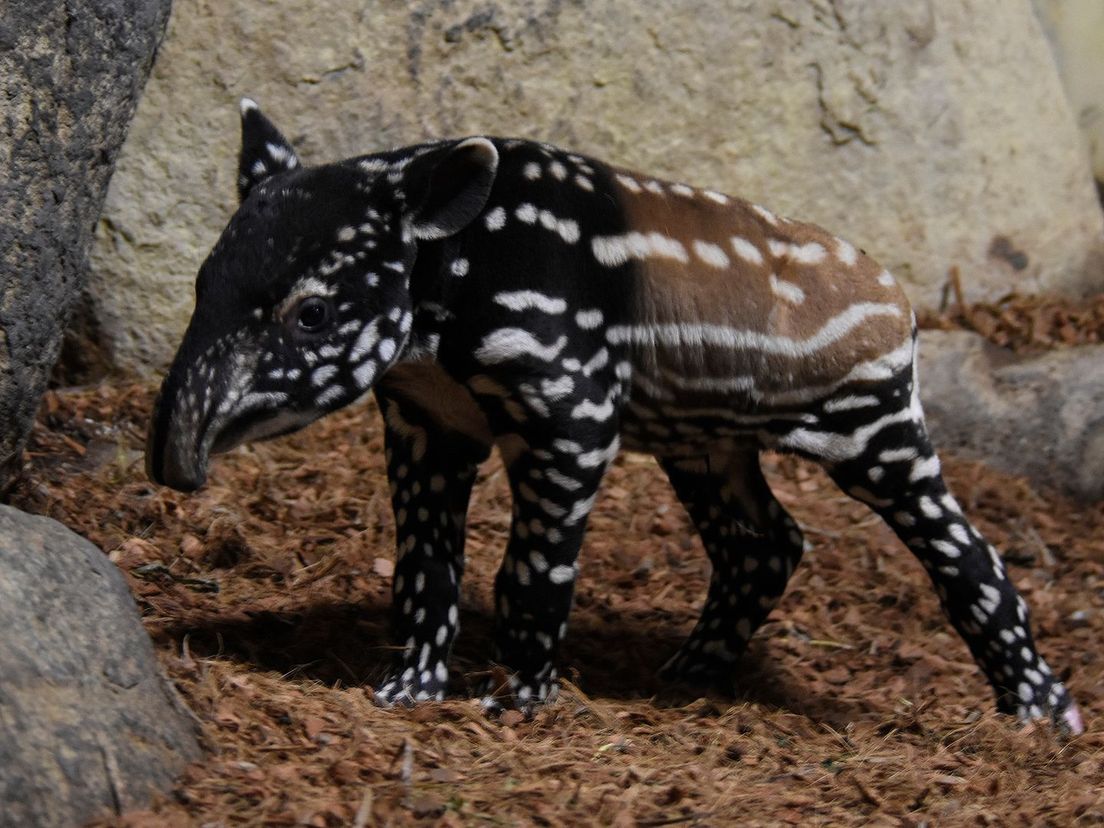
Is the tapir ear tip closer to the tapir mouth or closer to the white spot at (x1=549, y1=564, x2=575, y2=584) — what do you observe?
the tapir mouth

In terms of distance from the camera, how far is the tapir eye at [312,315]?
4.24 metres

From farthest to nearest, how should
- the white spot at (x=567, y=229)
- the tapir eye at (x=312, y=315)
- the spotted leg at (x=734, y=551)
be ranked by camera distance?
the spotted leg at (x=734, y=551) → the white spot at (x=567, y=229) → the tapir eye at (x=312, y=315)

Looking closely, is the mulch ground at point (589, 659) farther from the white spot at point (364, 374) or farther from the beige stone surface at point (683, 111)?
the beige stone surface at point (683, 111)

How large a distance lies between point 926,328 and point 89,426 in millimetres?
4703

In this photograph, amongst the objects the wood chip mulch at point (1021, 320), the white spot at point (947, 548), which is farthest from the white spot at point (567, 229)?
the wood chip mulch at point (1021, 320)

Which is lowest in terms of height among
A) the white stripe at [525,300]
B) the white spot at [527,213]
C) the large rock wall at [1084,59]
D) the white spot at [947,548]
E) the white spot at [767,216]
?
the white spot at [947,548]

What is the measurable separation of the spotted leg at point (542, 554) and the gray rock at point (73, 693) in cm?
123

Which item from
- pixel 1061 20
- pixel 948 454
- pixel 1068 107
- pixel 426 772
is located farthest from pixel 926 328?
pixel 426 772

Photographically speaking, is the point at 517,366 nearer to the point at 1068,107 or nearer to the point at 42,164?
the point at 42,164

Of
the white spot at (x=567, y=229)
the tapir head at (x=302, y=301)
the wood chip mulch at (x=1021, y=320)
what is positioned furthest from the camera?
the wood chip mulch at (x=1021, y=320)

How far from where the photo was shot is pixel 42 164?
472 cm

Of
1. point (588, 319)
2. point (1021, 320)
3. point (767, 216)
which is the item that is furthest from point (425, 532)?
point (1021, 320)

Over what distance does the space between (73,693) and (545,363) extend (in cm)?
166

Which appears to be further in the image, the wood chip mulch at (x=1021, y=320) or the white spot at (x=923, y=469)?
the wood chip mulch at (x=1021, y=320)
